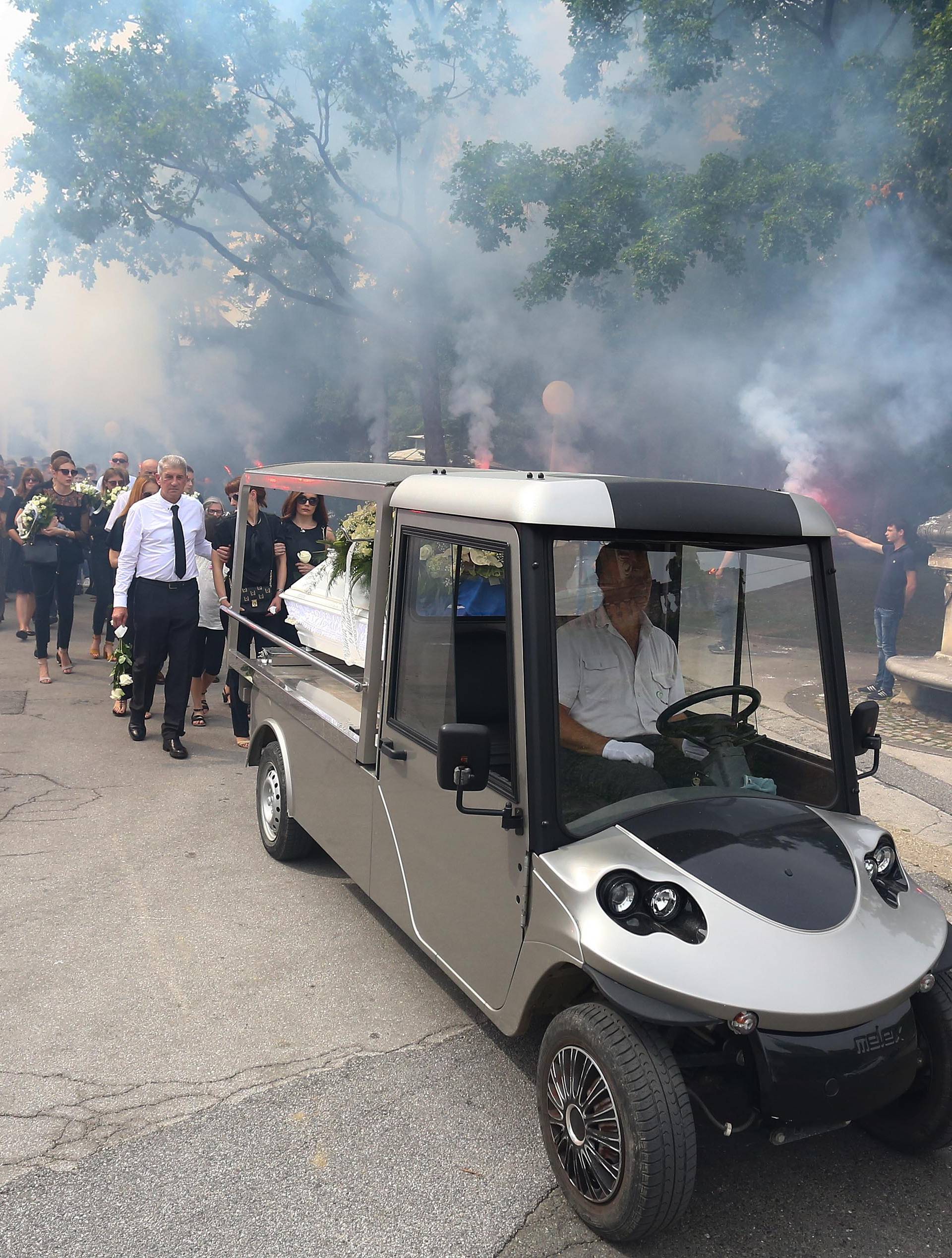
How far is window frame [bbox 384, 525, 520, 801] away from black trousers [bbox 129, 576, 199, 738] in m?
3.67

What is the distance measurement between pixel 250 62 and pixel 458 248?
6.04 m

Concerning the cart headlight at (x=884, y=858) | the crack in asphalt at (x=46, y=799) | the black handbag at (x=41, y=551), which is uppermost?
the black handbag at (x=41, y=551)

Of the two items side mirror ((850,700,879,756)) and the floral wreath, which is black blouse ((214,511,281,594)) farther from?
side mirror ((850,700,879,756))

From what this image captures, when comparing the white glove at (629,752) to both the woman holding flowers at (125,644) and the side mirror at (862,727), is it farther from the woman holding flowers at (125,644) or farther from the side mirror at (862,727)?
the woman holding flowers at (125,644)

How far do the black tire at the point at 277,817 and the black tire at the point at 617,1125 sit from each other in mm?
2464

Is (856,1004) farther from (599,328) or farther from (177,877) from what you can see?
(599,328)

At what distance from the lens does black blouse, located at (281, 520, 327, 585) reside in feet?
20.5

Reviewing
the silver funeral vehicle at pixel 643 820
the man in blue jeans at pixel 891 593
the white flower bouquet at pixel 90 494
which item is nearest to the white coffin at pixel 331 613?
the silver funeral vehicle at pixel 643 820

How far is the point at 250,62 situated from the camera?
21.2 metres

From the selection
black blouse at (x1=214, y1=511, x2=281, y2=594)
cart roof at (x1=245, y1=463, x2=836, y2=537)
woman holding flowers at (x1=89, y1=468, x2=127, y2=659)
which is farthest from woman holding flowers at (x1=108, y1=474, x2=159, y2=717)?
cart roof at (x1=245, y1=463, x2=836, y2=537)

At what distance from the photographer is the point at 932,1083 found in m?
2.84

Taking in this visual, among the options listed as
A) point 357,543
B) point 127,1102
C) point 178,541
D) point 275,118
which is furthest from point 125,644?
point 275,118

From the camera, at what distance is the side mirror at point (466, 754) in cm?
282

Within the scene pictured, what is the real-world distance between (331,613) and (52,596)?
5814mm
